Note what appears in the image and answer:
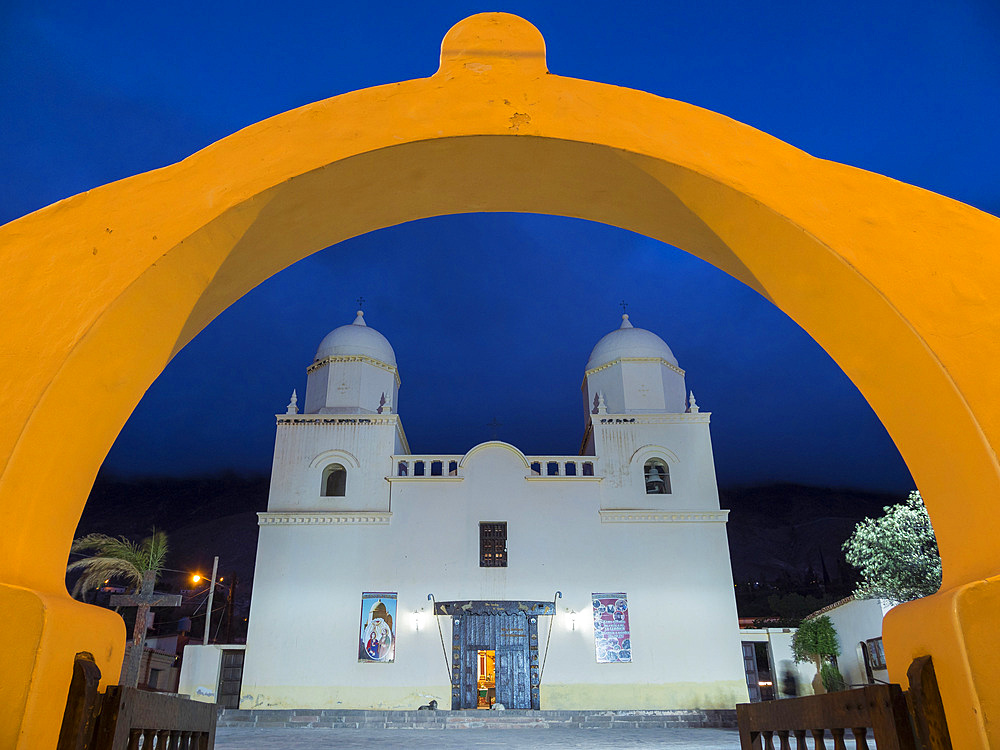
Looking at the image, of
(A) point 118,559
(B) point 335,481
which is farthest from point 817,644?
(A) point 118,559

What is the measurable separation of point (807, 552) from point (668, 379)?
35.9 meters

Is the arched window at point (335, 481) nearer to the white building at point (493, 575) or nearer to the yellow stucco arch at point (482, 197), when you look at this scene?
the white building at point (493, 575)

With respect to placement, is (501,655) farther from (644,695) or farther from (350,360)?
(350,360)

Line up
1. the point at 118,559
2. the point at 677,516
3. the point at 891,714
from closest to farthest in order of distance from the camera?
1. the point at 891,714
2. the point at 118,559
3. the point at 677,516

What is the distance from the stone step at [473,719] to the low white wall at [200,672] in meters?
0.98

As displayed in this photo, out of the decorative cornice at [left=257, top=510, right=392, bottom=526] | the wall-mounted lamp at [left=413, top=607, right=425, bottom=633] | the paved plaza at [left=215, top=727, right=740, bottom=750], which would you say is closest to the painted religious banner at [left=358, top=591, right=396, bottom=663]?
the wall-mounted lamp at [left=413, top=607, right=425, bottom=633]

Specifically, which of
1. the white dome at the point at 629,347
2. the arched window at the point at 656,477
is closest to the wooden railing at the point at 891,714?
the arched window at the point at 656,477

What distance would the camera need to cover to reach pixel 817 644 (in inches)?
679

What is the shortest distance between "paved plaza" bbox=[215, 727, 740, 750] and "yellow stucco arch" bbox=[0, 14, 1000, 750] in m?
9.09

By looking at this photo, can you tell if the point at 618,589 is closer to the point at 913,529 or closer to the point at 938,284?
the point at 913,529

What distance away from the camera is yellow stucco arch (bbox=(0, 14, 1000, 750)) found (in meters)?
1.98

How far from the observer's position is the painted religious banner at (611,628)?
16141mm

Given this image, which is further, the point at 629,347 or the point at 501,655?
the point at 629,347

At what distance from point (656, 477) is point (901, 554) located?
253 inches
